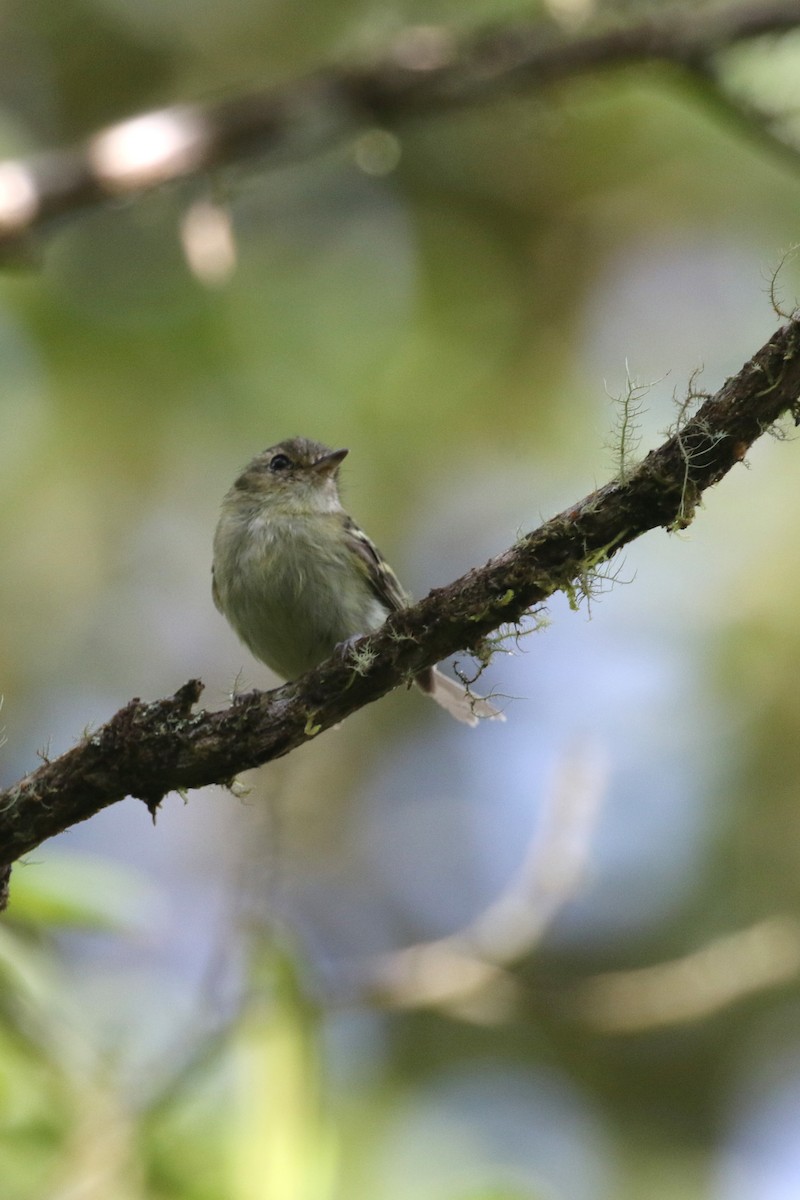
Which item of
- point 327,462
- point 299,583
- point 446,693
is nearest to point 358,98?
point 327,462

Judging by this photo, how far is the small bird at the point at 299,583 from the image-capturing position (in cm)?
530

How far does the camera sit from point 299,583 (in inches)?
208

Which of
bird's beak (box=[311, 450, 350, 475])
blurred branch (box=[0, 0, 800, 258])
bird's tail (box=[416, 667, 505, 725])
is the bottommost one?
bird's tail (box=[416, 667, 505, 725])

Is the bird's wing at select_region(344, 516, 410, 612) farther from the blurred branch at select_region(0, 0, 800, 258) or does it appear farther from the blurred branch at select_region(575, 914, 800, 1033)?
the blurred branch at select_region(0, 0, 800, 258)

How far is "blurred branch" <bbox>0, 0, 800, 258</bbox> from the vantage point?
6102 mm

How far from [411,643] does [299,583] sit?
223 cm

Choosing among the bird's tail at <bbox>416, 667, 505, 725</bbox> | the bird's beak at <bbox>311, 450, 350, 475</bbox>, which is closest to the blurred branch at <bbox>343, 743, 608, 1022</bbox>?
the bird's tail at <bbox>416, 667, 505, 725</bbox>

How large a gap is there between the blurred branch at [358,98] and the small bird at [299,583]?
5.38 ft

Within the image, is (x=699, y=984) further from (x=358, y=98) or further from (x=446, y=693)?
(x=358, y=98)

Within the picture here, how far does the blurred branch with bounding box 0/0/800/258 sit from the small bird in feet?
5.38

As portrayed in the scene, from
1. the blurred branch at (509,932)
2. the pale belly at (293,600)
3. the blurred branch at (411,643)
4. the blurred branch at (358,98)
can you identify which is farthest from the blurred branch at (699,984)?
the blurred branch at (358,98)

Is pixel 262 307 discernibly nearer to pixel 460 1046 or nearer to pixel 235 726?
pixel 460 1046

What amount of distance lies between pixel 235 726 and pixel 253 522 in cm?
255

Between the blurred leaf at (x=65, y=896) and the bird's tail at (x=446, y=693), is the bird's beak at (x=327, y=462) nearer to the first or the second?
the bird's tail at (x=446, y=693)
